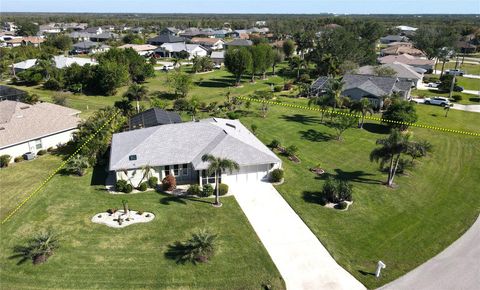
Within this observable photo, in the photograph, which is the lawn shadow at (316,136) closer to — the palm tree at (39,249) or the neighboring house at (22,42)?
the palm tree at (39,249)

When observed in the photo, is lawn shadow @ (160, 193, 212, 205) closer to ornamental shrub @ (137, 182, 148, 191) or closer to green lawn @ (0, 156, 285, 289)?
green lawn @ (0, 156, 285, 289)

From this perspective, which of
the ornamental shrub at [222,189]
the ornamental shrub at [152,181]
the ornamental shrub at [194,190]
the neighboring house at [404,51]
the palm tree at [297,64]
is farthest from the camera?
the neighboring house at [404,51]

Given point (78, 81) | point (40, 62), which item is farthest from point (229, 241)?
point (40, 62)

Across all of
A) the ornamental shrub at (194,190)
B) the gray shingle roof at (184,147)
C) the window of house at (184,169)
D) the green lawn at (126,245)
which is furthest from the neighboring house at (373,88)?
the ornamental shrub at (194,190)

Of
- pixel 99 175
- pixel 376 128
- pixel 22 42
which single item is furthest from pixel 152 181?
pixel 22 42

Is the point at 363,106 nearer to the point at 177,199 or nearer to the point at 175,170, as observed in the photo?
the point at 175,170

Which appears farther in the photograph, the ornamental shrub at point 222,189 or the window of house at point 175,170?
the window of house at point 175,170

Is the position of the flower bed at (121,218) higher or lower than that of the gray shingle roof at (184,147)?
lower

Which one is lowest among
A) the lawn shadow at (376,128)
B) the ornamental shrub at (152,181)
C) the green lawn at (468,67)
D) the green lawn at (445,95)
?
the lawn shadow at (376,128)
